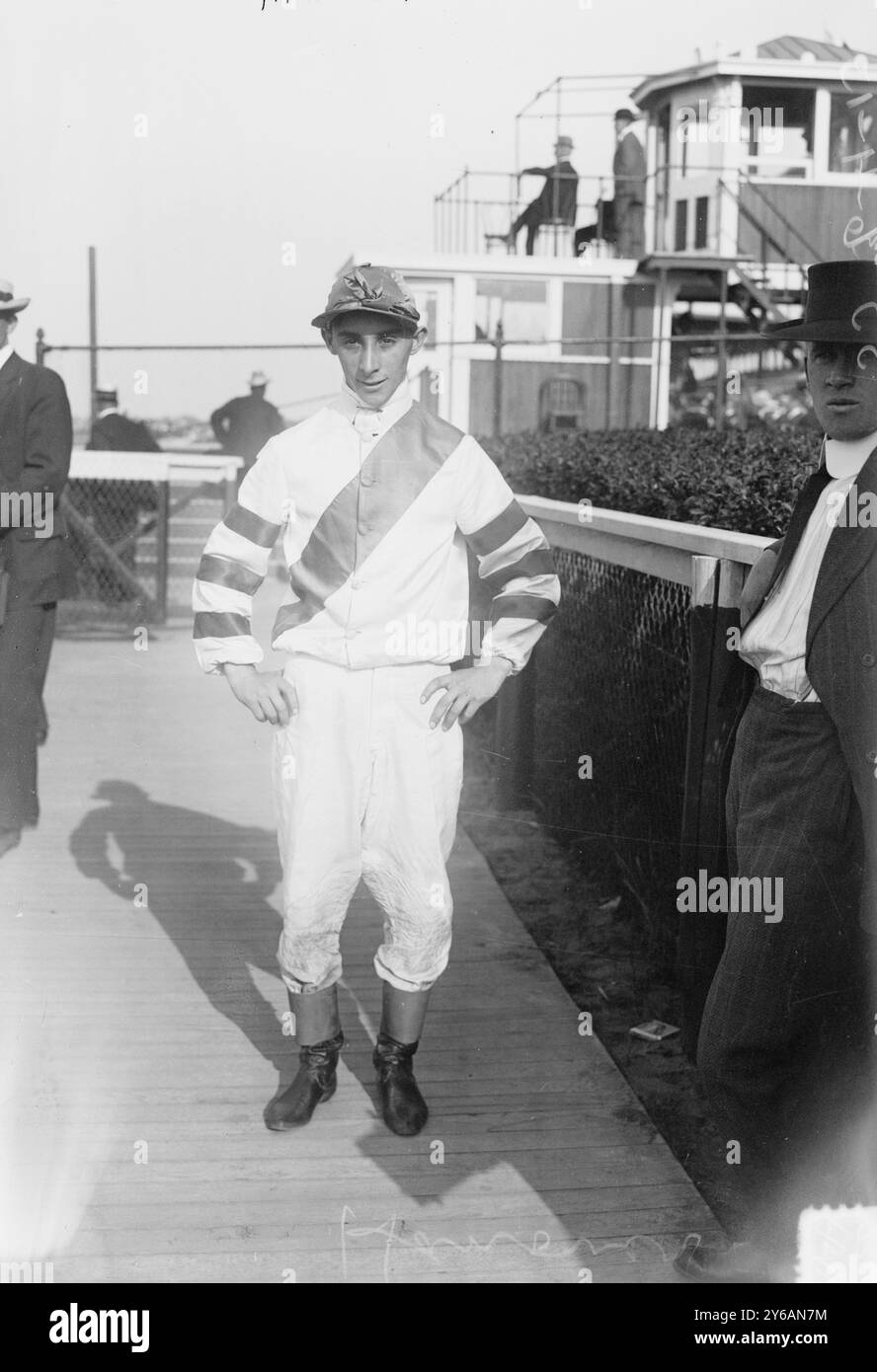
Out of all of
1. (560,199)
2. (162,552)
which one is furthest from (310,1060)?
(560,199)

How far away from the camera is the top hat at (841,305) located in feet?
8.73

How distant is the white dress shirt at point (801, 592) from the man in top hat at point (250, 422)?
1126 cm

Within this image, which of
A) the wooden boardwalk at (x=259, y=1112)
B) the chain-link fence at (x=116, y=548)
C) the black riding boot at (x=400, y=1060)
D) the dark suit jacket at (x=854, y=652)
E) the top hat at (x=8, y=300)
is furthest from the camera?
the chain-link fence at (x=116, y=548)

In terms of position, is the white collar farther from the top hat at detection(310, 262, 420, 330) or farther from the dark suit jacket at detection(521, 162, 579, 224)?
the dark suit jacket at detection(521, 162, 579, 224)

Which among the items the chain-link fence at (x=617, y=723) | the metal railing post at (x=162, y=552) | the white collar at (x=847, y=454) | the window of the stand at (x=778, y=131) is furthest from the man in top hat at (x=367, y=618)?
the window of the stand at (x=778, y=131)

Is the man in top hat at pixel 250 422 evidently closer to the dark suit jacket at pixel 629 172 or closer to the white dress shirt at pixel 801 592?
the dark suit jacket at pixel 629 172

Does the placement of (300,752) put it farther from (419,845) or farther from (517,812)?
(517,812)

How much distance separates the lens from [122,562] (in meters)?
12.6

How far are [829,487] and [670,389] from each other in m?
15.9

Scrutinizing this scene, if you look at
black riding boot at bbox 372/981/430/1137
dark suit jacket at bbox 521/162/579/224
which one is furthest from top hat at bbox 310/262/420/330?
dark suit jacket at bbox 521/162/579/224

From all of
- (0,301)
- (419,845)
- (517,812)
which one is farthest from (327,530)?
(517,812)

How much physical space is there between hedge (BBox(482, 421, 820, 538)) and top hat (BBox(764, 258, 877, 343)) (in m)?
1.12

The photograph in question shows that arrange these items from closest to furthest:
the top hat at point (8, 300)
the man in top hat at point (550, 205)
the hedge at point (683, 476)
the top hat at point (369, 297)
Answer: the top hat at point (369, 297)
the hedge at point (683, 476)
the top hat at point (8, 300)
the man in top hat at point (550, 205)
